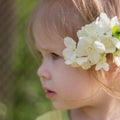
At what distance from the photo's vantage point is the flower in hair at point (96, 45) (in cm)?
233

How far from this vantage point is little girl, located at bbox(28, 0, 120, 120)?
7.70ft

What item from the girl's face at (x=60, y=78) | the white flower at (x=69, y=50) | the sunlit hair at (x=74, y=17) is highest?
the sunlit hair at (x=74, y=17)

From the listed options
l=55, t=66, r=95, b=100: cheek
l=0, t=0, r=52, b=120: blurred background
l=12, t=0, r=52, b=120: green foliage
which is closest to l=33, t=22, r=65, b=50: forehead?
l=55, t=66, r=95, b=100: cheek

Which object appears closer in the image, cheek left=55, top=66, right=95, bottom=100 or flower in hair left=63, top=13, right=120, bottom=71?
flower in hair left=63, top=13, right=120, bottom=71

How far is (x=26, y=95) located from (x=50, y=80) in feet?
6.31

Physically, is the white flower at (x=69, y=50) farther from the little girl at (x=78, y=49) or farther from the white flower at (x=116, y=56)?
the white flower at (x=116, y=56)

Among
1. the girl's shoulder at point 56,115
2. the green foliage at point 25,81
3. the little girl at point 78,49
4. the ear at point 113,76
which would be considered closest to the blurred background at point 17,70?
the green foliage at point 25,81

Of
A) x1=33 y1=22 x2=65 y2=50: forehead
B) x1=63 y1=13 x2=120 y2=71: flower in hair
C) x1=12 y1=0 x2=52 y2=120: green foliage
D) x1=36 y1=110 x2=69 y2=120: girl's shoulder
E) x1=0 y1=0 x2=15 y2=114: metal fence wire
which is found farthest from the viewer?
x1=12 y1=0 x2=52 y2=120: green foliage

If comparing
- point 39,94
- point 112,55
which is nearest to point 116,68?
point 112,55

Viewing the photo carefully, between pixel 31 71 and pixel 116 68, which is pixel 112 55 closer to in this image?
pixel 116 68

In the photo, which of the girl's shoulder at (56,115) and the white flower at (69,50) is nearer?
the white flower at (69,50)

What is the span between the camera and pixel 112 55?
7.76 ft

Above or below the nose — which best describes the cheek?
below

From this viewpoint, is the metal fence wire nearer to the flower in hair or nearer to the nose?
the nose
